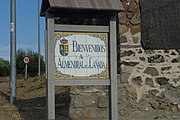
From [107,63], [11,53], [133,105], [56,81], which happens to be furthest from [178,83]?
[11,53]

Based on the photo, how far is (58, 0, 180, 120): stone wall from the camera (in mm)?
9266

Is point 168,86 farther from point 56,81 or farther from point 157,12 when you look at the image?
point 56,81

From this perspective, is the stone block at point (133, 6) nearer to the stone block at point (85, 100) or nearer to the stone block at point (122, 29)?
the stone block at point (122, 29)

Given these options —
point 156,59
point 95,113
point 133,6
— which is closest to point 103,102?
point 95,113

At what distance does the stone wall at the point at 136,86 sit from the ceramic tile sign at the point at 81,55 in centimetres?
245

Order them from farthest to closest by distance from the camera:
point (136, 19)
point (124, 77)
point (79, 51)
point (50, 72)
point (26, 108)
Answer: point (26, 108)
point (136, 19)
point (124, 77)
point (79, 51)
point (50, 72)

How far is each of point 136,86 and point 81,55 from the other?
294 cm

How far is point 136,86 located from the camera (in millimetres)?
9266

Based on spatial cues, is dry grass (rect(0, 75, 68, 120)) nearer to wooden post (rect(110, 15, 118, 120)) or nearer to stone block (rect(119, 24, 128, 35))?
stone block (rect(119, 24, 128, 35))

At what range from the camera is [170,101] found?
9383 mm

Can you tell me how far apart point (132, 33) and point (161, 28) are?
2.30 ft

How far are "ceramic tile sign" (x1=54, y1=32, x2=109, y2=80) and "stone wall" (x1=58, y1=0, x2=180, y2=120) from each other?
96.3 inches

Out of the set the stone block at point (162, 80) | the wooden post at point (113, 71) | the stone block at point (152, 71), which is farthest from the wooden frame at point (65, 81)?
the stone block at point (162, 80)

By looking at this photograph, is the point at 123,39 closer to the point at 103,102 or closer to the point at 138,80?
the point at 138,80
